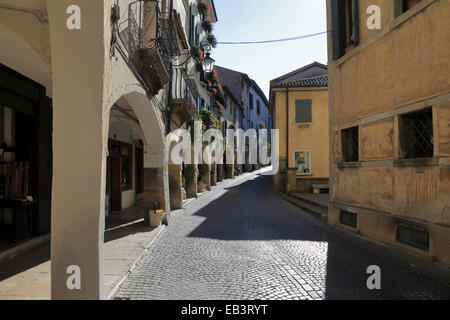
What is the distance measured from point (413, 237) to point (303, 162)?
11.4 metres

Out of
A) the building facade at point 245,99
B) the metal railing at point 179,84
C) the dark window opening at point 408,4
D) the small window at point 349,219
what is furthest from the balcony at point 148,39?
the building facade at point 245,99

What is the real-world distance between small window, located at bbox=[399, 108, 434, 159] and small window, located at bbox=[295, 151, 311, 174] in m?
Result: 10.7

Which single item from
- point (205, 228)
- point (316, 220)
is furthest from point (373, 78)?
point (205, 228)

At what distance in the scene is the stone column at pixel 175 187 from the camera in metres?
11.2

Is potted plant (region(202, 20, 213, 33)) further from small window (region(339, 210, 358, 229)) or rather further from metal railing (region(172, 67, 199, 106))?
small window (region(339, 210, 358, 229))

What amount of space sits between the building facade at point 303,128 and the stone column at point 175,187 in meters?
7.44

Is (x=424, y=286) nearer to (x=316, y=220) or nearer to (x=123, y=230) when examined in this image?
(x=316, y=220)

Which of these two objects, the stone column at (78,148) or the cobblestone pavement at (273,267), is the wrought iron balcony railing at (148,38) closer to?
the stone column at (78,148)

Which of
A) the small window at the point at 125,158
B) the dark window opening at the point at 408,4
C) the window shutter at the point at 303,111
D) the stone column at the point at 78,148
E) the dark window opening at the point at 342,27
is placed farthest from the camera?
the window shutter at the point at 303,111

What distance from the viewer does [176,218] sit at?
31.2ft

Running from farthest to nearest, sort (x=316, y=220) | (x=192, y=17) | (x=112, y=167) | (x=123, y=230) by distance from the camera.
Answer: (x=192, y=17) < (x=112, y=167) < (x=316, y=220) < (x=123, y=230)

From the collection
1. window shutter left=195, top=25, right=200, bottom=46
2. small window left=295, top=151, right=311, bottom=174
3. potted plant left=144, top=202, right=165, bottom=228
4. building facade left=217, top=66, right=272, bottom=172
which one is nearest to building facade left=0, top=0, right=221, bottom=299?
potted plant left=144, top=202, right=165, bottom=228

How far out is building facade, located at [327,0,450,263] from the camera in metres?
5.19
